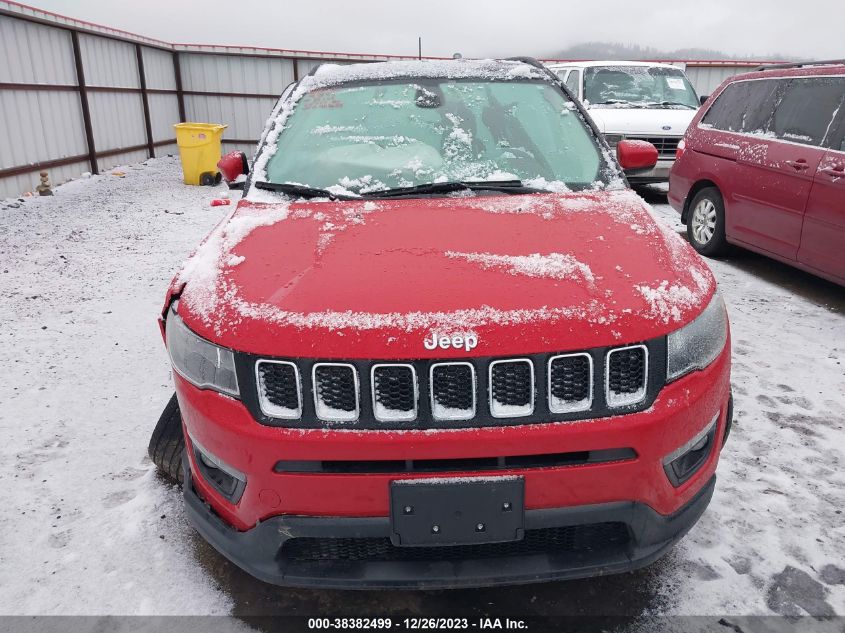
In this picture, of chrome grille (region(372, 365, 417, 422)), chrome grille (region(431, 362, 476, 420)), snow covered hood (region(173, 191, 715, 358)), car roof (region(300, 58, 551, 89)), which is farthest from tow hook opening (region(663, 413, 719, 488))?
car roof (region(300, 58, 551, 89))

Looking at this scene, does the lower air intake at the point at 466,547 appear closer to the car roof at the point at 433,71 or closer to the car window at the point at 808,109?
the car roof at the point at 433,71

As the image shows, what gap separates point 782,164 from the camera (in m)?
4.86

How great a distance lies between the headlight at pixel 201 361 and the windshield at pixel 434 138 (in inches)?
38.2

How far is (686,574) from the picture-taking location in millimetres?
2141

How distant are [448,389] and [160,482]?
Answer: 1.75 m

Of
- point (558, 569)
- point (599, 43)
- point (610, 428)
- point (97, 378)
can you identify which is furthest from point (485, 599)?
point (599, 43)

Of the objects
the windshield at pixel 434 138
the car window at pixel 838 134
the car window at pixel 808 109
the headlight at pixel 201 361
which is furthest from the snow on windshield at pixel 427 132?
the car window at pixel 808 109

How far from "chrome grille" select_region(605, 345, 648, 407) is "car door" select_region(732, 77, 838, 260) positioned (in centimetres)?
387

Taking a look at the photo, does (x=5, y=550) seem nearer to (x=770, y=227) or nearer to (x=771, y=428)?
(x=771, y=428)

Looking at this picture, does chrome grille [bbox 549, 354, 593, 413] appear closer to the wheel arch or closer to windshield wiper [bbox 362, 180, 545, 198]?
windshield wiper [bbox 362, 180, 545, 198]

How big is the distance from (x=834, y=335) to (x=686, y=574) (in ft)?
9.76

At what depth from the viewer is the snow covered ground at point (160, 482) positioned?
208 centimetres

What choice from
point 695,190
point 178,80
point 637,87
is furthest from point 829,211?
point 178,80

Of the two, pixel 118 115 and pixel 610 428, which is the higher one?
pixel 118 115
